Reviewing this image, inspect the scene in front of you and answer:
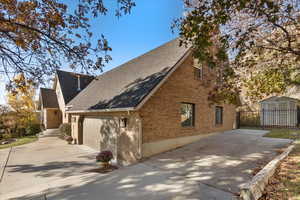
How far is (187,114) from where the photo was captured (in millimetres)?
10289

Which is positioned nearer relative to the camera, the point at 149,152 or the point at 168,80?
the point at 149,152

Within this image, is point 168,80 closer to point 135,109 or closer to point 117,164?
point 135,109

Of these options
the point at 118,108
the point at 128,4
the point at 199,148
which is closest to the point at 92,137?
the point at 118,108

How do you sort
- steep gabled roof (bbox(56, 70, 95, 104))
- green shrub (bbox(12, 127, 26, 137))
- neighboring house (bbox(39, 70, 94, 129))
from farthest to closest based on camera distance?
neighboring house (bbox(39, 70, 94, 129)) < steep gabled roof (bbox(56, 70, 95, 104)) < green shrub (bbox(12, 127, 26, 137))

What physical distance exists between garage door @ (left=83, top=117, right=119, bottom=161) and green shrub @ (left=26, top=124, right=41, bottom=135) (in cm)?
1196

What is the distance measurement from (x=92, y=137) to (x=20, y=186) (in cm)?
566

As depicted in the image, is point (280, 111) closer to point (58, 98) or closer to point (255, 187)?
point (255, 187)

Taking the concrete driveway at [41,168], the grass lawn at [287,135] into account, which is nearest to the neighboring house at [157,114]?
the concrete driveway at [41,168]

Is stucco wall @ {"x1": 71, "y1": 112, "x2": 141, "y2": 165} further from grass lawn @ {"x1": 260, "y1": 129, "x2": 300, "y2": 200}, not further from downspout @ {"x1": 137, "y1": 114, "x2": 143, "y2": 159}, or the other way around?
grass lawn @ {"x1": 260, "y1": 129, "x2": 300, "y2": 200}

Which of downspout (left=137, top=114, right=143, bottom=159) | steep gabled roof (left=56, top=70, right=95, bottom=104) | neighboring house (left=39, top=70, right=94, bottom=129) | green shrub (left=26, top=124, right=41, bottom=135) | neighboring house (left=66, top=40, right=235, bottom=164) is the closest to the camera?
downspout (left=137, top=114, right=143, bottom=159)

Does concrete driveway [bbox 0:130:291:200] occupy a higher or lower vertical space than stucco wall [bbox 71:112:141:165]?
lower

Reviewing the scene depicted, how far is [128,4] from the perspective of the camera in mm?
4809

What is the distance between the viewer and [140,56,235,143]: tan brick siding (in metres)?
7.77

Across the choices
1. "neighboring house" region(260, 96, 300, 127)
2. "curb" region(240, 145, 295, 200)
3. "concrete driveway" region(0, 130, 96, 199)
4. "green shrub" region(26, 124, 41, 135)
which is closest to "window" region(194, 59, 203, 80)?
"curb" region(240, 145, 295, 200)
